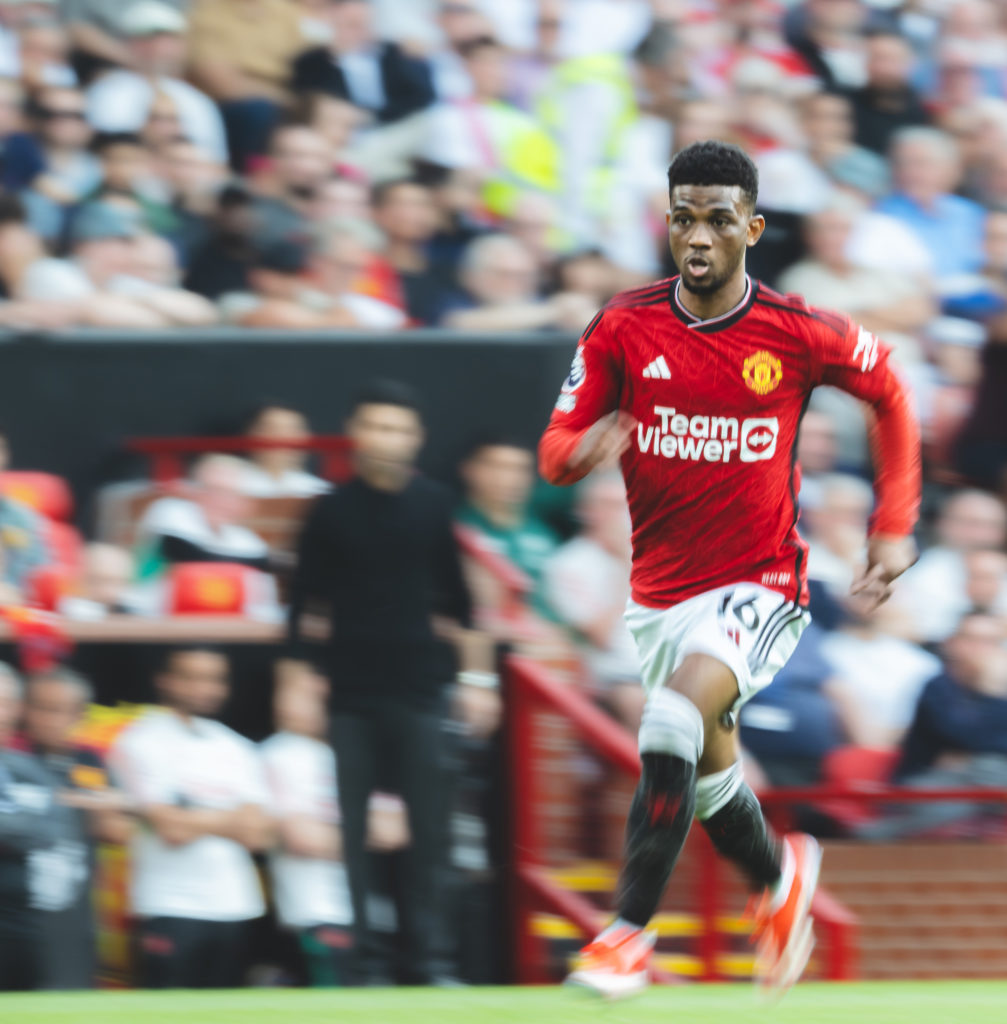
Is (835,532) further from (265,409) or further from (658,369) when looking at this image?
(658,369)

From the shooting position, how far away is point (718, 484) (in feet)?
15.1

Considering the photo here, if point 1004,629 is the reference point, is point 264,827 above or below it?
below

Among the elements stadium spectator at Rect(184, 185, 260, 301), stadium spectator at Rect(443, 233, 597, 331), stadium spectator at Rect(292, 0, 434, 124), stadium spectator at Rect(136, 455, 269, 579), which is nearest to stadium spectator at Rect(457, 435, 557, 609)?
stadium spectator at Rect(443, 233, 597, 331)

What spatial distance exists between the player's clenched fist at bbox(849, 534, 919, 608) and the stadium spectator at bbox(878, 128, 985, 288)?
559 cm

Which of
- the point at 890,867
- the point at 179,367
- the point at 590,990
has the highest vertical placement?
the point at 179,367

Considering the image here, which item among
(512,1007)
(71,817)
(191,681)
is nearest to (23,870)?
(71,817)

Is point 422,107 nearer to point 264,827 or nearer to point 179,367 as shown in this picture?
point 179,367

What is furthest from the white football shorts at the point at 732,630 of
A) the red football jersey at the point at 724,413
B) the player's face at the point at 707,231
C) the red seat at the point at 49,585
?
the red seat at the point at 49,585

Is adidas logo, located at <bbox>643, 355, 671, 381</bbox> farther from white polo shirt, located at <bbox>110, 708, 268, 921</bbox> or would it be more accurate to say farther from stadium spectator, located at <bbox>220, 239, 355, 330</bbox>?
stadium spectator, located at <bbox>220, 239, 355, 330</bbox>

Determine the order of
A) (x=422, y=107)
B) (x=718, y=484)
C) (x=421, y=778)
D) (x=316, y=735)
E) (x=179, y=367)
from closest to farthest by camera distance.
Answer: (x=718, y=484) → (x=421, y=778) → (x=316, y=735) → (x=179, y=367) → (x=422, y=107)

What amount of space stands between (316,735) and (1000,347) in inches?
155

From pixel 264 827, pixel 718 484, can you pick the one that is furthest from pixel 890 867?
pixel 718 484

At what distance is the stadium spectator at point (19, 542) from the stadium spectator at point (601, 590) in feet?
7.18

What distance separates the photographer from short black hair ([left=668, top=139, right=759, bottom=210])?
445 centimetres
